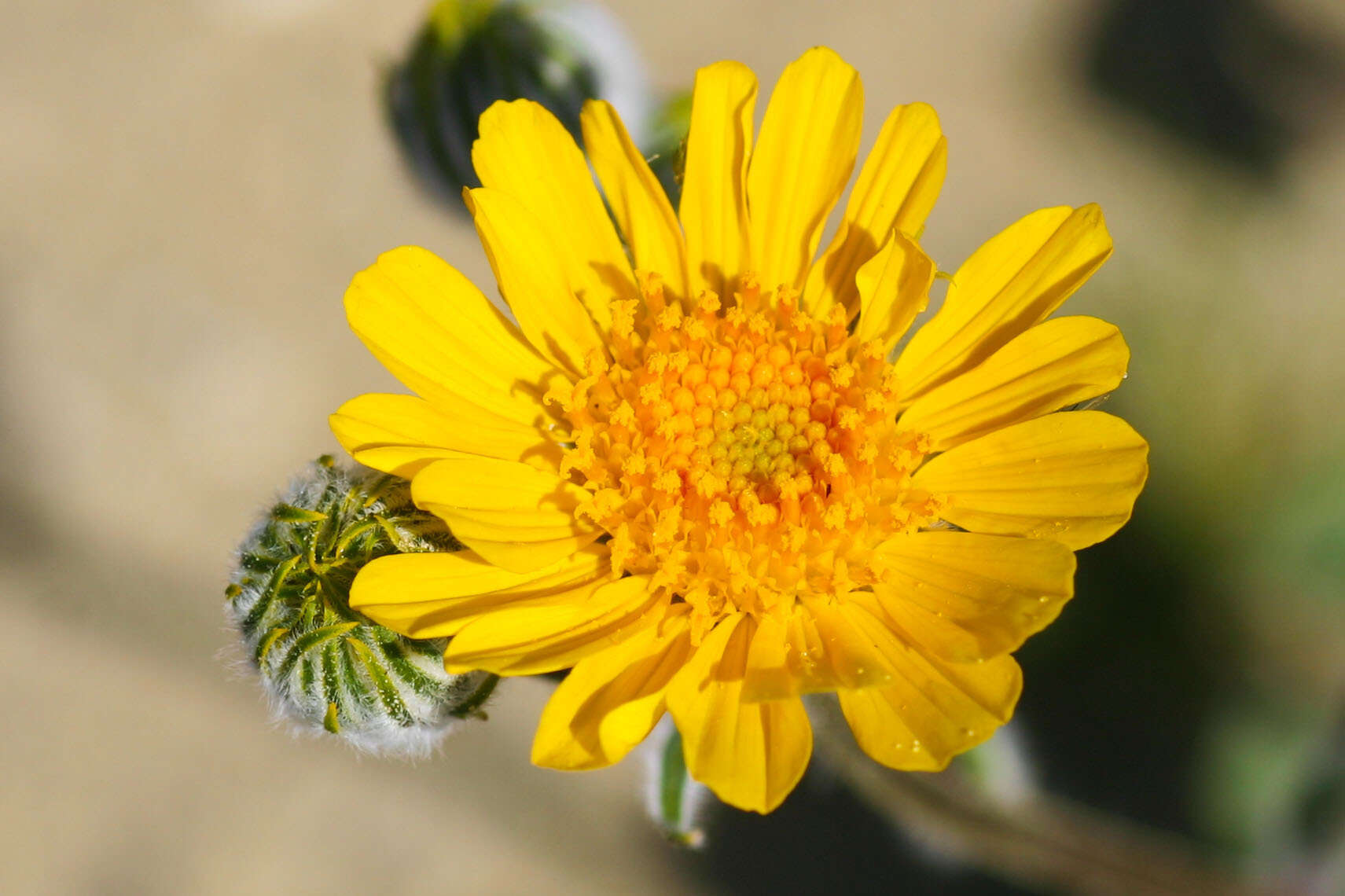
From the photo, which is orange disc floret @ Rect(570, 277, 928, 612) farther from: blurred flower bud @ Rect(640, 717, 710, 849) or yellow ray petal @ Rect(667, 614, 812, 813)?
blurred flower bud @ Rect(640, 717, 710, 849)

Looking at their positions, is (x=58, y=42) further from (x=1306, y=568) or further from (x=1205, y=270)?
(x=1306, y=568)

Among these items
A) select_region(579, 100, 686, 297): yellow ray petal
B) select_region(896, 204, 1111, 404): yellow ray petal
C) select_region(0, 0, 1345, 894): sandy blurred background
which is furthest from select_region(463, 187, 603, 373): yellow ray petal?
select_region(0, 0, 1345, 894): sandy blurred background

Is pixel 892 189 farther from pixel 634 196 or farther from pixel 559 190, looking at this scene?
pixel 559 190

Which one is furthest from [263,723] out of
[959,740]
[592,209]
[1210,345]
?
[1210,345]

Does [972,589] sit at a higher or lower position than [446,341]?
lower

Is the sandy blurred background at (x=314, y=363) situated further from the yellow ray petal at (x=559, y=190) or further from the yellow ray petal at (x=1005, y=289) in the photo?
the yellow ray petal at (x=1005, y=289)

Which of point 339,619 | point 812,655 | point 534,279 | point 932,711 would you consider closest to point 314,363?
point 534,279
